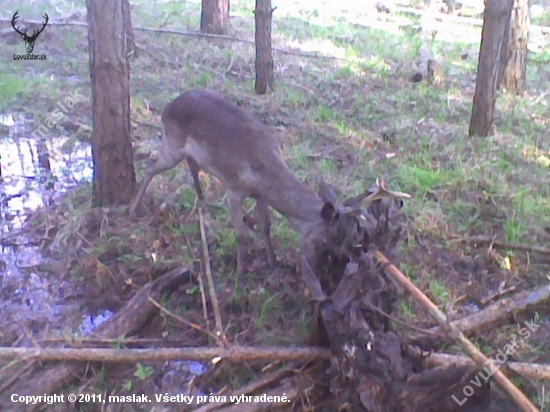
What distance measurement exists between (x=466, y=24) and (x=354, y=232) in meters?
12.3

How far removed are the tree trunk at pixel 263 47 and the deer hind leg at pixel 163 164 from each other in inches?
133

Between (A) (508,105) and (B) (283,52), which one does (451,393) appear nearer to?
(A) (508,105)

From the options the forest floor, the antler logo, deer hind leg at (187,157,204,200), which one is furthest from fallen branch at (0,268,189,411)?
the antler logo

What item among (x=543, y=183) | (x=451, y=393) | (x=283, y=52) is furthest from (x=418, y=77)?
(x=451, y=393)

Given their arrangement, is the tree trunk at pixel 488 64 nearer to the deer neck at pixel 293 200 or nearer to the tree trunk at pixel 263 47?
the tree trunk at pixel 263 47

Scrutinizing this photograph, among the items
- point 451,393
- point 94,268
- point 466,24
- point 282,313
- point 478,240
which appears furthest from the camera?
point 466,24

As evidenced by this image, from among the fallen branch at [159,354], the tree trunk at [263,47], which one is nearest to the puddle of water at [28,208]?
the fallen branch at [159,354]

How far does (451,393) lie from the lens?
3.71 m

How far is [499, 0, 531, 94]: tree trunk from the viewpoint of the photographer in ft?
30.9

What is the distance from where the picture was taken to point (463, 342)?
364cm

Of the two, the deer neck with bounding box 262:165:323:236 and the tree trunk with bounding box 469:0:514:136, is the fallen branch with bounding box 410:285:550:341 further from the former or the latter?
the tree trunk with bounding box 469:0:514:136

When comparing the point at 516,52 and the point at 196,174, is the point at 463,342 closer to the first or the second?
the point at 196,174

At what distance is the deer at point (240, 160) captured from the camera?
468 cm

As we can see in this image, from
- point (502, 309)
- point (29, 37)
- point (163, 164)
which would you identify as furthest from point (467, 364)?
point (29, 37)
